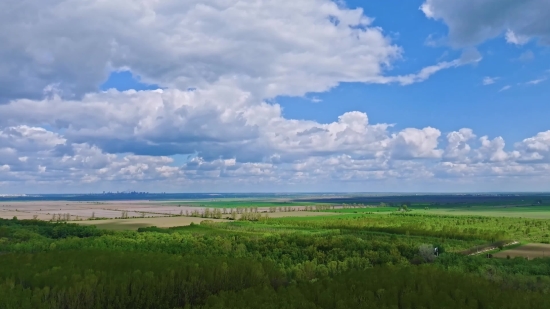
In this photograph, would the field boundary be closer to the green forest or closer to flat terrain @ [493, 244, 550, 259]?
flat terrain @ [493, 244, 550, 259]

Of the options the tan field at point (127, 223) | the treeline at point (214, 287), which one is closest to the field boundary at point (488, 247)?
the treeline at point (214, 287)

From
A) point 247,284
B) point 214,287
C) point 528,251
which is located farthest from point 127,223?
point 214,287

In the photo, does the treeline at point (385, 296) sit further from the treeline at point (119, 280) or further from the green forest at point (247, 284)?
the treeline at point (119, 280)

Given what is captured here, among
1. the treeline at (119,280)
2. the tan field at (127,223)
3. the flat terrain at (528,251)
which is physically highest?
the treeline at (119,280)

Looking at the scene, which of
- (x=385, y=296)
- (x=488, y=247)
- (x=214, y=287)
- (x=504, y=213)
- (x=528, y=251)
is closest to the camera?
(x=385, y=296)

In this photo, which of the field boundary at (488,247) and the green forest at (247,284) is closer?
the green forest at (247,284)

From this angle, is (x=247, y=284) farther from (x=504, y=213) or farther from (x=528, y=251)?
(x=504, y=213)

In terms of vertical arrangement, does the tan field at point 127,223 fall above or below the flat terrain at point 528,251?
above

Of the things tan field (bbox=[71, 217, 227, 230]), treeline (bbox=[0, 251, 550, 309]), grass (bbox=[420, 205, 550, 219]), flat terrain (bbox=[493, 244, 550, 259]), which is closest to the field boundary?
flat terrain (bbox=[493, 244, 550, 259])

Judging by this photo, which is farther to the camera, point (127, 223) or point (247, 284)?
point (127, 223)
